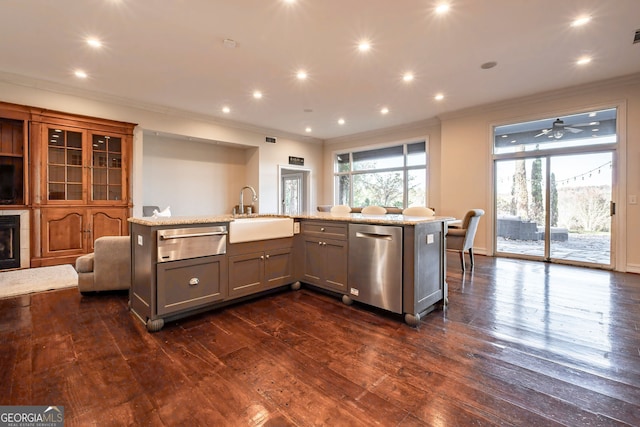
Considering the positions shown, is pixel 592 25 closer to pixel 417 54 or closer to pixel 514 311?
pixel 417 54

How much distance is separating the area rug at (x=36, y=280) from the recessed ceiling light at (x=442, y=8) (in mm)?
5107

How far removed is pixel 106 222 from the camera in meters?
5.00

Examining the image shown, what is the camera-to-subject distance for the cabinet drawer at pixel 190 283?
7.79 ft

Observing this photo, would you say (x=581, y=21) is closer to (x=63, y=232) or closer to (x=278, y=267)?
(x=278, y=267)

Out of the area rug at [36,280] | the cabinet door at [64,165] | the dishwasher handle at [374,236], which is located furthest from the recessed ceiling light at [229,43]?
the area rug at [36,280]

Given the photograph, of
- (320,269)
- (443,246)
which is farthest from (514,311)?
(320,269)

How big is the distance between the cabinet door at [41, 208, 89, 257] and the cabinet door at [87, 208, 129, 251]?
9 cm

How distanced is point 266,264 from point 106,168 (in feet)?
13.0

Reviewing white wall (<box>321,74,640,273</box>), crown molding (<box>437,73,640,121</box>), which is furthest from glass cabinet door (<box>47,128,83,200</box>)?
crown molding (<box>437,73,640,121</box>)

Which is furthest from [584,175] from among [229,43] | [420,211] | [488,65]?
[229,43]

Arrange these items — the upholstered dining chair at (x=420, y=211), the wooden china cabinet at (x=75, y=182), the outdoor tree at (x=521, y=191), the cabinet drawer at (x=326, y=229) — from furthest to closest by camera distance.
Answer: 1. the outdoor tree at (x=521, y=191)
2. the wooden china cabinet at (x=75, y=182)
3. the upholstered dining chair at (x=420, y=211)
4. the cabinet drawer at (x=326, y=229)

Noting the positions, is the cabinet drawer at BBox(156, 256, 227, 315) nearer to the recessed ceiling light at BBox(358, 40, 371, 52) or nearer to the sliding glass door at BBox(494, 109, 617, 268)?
the recessed ceiling light at BBox(358, 40, 371, 52)

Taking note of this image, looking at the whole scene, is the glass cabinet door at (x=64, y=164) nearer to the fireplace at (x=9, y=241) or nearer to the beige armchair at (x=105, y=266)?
the fireplace at (x=9, y=241)

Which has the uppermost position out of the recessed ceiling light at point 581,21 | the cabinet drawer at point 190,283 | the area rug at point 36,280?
the recessed ceiling light at point 581,21
